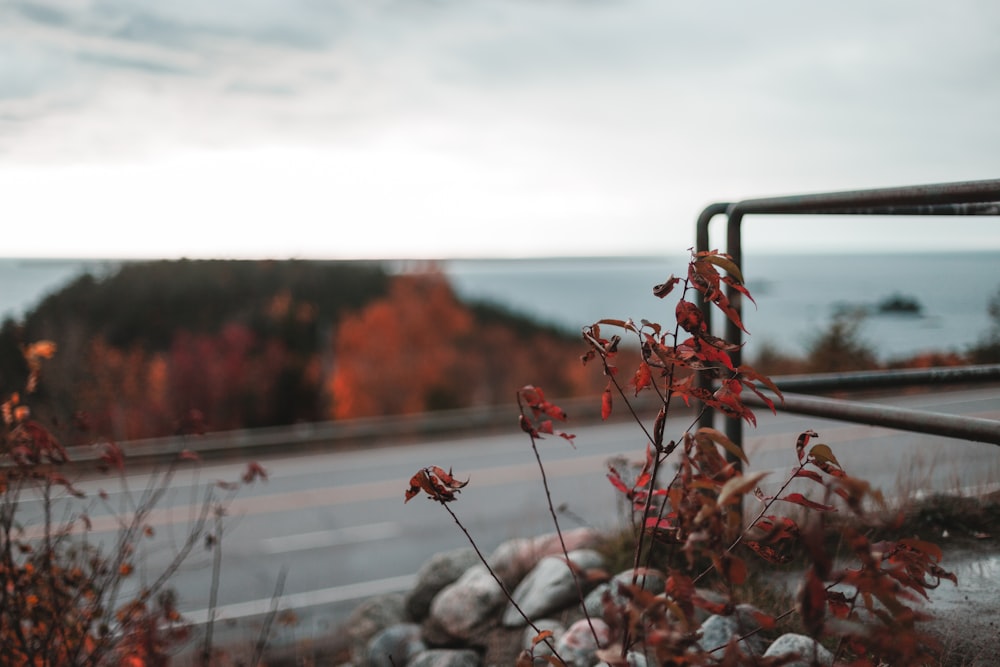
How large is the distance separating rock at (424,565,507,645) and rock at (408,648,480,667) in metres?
0.16

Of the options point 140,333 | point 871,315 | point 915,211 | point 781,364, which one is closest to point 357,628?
point 915,211

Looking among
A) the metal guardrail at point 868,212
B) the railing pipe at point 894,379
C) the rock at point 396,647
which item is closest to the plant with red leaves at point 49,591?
the rock at point 396,647

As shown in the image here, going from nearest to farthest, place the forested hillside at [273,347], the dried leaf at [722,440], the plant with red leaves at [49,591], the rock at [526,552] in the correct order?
1. the dried leaf at [722,440]
2. the plant with red leaves at [49,591]
3. the rock at [526,552]
4. the forested hillside at [273,347]

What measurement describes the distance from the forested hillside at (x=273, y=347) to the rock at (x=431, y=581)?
65.2 feet

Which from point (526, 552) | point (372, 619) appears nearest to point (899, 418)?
point (526, 552)

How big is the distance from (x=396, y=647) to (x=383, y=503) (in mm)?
7791

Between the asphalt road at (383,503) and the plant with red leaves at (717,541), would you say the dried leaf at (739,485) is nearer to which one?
the plant with red leaves at (717,541)

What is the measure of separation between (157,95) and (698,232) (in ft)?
17.7

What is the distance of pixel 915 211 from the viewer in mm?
2717

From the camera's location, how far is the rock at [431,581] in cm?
480

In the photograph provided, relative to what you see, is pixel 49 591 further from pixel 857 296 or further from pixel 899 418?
pixel 857 296

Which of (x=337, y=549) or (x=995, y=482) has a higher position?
(x=995, y=482)

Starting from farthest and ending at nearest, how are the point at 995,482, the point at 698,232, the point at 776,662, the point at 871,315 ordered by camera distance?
the point at 871,315, the point at 698,232, the point at 995,482, the point at 776,662

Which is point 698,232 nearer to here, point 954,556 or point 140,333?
point 954,556
